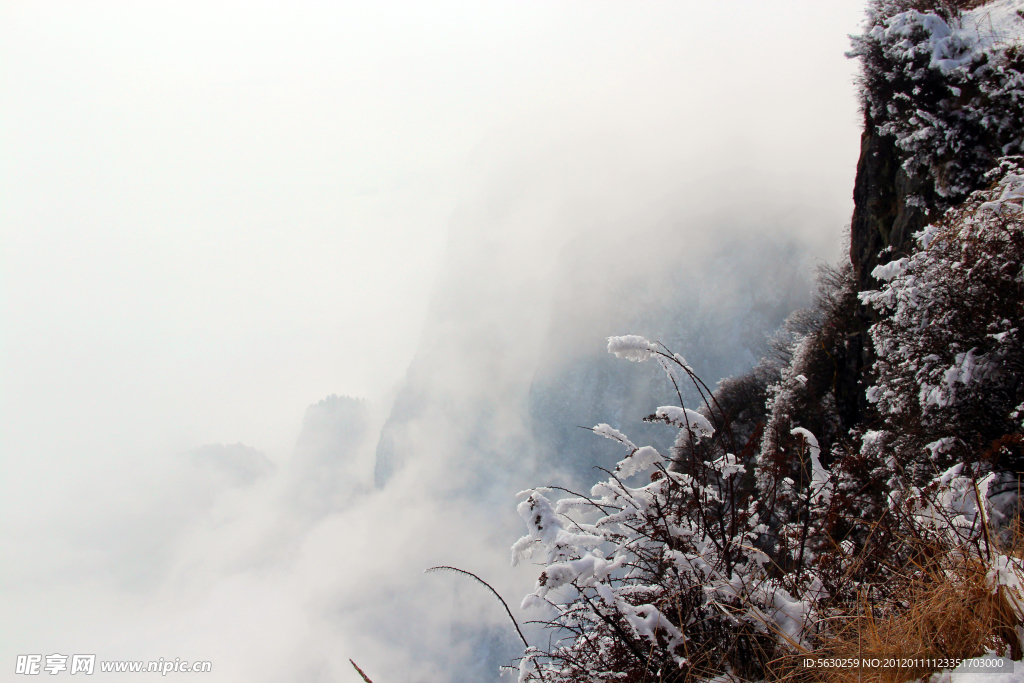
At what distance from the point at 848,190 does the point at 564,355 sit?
98.0 ft

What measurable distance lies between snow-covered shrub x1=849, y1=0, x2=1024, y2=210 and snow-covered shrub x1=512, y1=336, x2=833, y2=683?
8.44 meters

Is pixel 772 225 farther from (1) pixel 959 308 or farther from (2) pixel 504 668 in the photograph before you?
(2) pixel 504 668

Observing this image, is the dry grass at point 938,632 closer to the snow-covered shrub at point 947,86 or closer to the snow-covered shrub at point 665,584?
the snow-covered shrub at point 665,584

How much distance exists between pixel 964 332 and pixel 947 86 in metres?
5.59

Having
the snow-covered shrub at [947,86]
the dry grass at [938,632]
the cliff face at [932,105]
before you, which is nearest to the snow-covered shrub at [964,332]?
the cliff face at [932,105]

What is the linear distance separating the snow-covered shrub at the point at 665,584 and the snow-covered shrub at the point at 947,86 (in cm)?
844

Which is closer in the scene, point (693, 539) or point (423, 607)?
point (693, 539)

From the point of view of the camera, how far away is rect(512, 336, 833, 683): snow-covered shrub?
1.86m

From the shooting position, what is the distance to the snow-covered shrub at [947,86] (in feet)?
24.7

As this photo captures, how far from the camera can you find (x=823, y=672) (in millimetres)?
1578

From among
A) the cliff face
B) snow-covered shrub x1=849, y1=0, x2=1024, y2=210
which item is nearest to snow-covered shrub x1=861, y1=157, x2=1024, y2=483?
the cliff face

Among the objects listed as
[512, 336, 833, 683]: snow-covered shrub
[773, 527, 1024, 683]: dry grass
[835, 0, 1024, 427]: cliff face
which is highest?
[835, 0, 1024, 427]: cliff face

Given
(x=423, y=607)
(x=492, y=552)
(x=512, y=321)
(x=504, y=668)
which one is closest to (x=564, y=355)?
(x=512, y=321)

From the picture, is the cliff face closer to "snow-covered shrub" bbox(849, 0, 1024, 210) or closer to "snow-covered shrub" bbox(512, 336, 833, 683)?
"snow-covered shrub" bbox(849, 0, 1024, 210)
